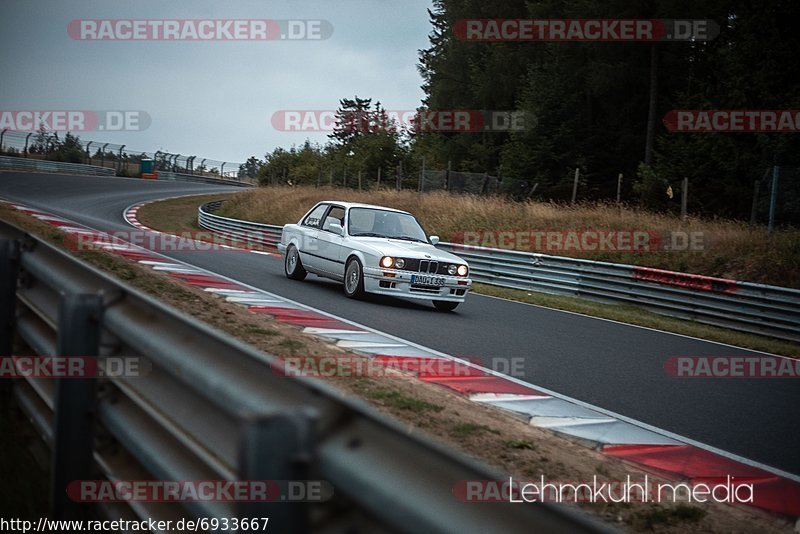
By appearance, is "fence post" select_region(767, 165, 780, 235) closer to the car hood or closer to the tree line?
the tree line

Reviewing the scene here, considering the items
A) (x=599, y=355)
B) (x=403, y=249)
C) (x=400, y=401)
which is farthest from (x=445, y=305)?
(x=400, y=401)

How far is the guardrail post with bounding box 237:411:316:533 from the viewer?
Result: 1656 mm

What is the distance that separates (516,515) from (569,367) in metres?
7.13

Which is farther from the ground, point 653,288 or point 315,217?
point 315,217

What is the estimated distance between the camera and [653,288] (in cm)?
1573

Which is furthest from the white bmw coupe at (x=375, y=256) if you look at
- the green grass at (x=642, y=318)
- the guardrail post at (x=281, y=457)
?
the guardrail post at (x=281, y=457)

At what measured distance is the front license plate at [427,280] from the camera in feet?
39.9

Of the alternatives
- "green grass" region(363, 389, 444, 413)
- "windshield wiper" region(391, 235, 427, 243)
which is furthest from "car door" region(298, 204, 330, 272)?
"green grass" region(363, 389, 444, 413)

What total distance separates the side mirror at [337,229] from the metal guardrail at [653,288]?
6.09 meters

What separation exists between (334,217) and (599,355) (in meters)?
5.97

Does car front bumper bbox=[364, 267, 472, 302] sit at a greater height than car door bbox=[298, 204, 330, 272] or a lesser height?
lesser

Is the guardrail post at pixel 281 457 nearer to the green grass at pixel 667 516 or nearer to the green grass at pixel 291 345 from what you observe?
the green grass at pixel 667 516

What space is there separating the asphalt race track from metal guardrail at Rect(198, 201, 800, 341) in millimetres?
2450

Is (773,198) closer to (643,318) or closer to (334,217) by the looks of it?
(643,318)
